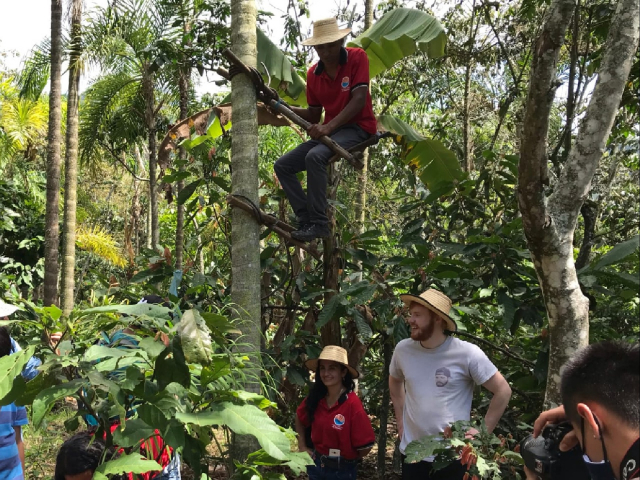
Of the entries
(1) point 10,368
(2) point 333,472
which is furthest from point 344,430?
(1) point 10,368

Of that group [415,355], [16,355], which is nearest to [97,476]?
[16,355]

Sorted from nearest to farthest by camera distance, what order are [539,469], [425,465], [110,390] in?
[539,469]
[110,390]
[425,465]

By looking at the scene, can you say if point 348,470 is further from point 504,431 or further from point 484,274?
point 484,274

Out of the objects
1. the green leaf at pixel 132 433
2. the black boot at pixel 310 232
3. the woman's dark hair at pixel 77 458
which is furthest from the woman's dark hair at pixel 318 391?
the green leaf at pixel 132 433

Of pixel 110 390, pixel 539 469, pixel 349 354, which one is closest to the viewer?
pixel 539 469

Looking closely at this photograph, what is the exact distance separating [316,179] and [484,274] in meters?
1.54

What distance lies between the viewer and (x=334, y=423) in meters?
3.93

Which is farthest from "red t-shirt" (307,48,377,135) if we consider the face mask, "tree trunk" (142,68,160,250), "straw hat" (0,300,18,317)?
"tree trunk" (142,68,160,250)

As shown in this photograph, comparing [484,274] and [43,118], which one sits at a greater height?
[43,118]

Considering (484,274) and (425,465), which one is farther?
(484,274)

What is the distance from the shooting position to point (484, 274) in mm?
4645

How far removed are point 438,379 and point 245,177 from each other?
1516mm

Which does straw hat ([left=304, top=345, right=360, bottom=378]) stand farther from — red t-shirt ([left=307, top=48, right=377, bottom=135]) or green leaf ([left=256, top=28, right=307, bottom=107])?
green leaf ([left=256, top=28, right=307, bottom=107])

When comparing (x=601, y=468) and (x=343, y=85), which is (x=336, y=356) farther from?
(x=601, y=468)
